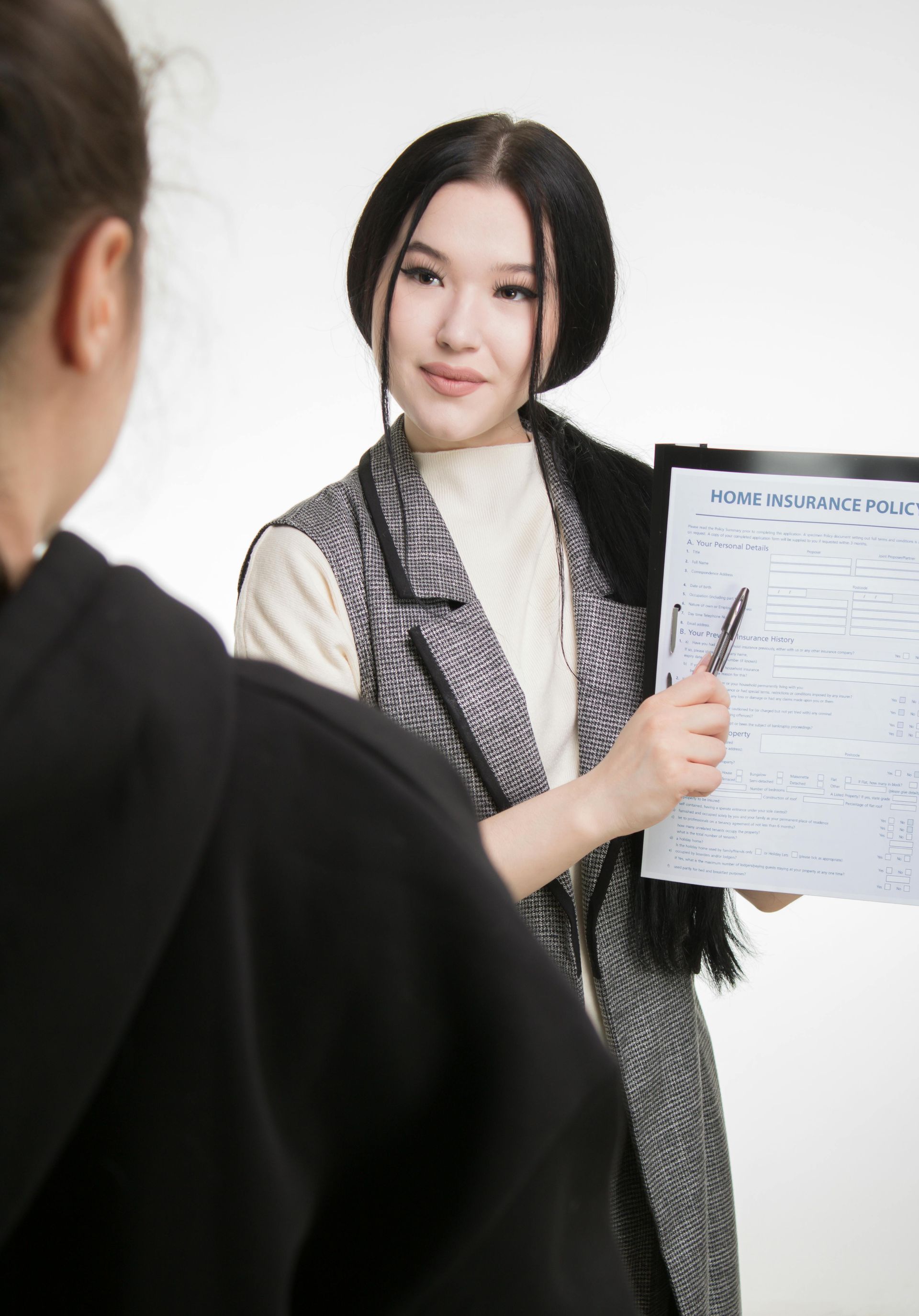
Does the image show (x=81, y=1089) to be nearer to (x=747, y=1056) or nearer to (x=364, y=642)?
(x=364, y=642)

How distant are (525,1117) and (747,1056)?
1.97 meters

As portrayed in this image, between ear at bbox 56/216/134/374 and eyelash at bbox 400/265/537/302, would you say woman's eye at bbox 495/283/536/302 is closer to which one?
eyelash at bbox 400/265/537/302

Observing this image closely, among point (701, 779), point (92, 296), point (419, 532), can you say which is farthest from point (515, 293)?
point (92, 296)

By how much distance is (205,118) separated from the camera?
0.48m

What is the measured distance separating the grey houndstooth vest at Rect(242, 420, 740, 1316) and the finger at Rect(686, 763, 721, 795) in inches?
4.3

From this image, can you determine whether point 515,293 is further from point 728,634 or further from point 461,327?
point 728,634

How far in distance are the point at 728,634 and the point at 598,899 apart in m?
0.24

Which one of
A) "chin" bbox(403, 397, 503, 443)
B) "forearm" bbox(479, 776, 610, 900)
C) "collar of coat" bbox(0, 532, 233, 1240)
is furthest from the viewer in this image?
"chin" bbox(403, 397, 503, 443)

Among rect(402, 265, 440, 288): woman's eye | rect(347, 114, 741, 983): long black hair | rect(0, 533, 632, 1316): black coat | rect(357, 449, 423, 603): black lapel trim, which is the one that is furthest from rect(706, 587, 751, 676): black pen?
rect(0, 533, 632, 1316): black coat

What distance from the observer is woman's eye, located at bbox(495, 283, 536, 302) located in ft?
3.21

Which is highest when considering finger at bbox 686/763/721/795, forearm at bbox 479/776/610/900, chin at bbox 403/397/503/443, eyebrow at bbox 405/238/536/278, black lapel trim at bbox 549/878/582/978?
eyebrow at bbox 405/238/536/278

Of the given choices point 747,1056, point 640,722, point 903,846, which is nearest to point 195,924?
point 640,722

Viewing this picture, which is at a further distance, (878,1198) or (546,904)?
(878,1198)

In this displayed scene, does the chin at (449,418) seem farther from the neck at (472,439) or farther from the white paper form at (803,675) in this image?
the white paper form at (803,675)
